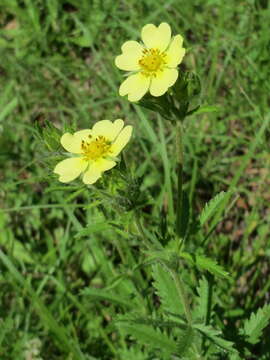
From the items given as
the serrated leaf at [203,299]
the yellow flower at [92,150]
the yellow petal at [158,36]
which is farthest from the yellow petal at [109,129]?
the serrated leaf at [203,299]

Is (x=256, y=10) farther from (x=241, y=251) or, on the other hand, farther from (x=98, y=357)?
(x=98, y=357)

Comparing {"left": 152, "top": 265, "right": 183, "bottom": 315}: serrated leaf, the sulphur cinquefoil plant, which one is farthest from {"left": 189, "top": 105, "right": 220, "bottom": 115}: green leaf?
{"left": 152, "top": 265, "right": 183, "bottom": 315}: serrated leaf

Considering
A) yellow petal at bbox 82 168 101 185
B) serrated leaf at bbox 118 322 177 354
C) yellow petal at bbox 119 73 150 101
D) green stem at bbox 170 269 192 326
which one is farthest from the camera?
serrated leaf at bbox 118 322 177 354

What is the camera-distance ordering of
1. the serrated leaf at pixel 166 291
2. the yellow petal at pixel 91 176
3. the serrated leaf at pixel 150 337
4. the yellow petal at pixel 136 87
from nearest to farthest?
the yellow petal at pixel 91 176 < the yellow petal at pixel 136 87 < the serrated leaf at pixel 150 337 < the serrated leaf at pixel 166 291

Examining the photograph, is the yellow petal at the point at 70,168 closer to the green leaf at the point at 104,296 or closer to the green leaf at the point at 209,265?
the green leaf at the point at 209,265

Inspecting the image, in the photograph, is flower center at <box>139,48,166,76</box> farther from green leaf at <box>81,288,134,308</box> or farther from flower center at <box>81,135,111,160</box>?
green leaf at <box>81,288,134,308</box>

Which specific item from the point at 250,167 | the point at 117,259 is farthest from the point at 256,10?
the point at 117,259
